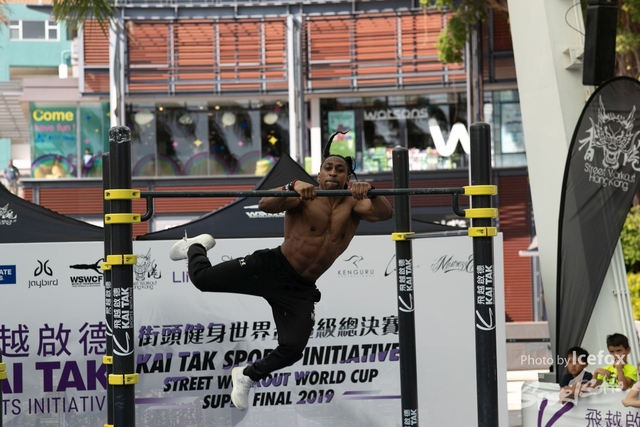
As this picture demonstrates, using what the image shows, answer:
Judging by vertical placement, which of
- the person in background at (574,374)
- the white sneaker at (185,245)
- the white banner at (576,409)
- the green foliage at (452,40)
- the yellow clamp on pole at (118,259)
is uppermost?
the green foliage at (452,40)

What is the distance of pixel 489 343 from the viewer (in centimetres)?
596

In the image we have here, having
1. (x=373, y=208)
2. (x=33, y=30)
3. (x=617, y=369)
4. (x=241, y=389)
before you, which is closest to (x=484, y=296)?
(x=373, y=208)

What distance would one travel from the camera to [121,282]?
5.70m

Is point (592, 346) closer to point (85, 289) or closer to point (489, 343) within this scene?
point (489, 343)

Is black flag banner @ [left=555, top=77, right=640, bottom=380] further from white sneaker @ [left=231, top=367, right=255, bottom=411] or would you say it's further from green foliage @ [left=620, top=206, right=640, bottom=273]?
green foliage @ [left=620, top=206, right=640, bottom=273]

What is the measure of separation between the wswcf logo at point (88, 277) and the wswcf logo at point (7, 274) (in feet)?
1.77

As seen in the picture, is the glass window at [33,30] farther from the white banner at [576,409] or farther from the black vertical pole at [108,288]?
the white banner at [576,409]

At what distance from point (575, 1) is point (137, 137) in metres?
17.6

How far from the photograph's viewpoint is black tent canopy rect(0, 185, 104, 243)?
939 centimetres

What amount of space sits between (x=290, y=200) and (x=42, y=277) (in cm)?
413

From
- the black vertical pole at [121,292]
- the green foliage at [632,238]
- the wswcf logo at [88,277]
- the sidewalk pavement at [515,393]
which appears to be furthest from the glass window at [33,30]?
the black vertical pole at [121,292]

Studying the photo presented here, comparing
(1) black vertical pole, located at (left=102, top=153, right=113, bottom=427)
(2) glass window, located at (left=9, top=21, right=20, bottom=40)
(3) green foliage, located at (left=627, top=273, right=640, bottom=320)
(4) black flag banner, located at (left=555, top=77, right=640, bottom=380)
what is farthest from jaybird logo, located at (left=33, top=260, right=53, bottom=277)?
(2) glass window, located at (left=9, top=21, right=20, bottom=40)

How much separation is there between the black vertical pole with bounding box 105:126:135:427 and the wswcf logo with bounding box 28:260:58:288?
360 centimetres

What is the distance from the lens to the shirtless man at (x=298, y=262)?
6.00m
